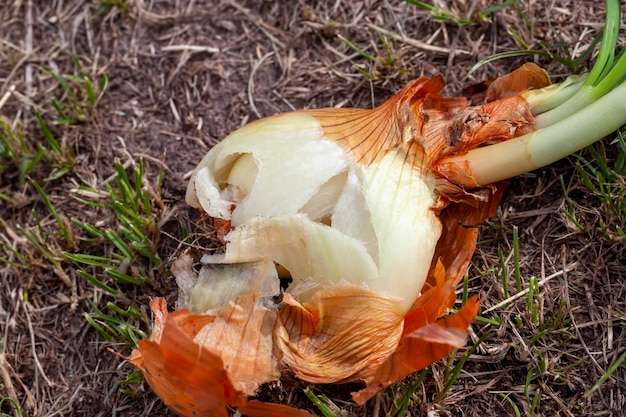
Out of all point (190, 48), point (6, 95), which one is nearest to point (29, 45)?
point (6, 95)

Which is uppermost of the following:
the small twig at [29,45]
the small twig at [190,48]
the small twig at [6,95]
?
the small twig at [190,48]

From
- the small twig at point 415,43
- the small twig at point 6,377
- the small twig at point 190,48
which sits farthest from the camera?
the small twig at point 190,48

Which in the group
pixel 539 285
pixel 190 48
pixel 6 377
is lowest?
pixel 6 377

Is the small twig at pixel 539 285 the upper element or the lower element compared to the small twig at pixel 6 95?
lower

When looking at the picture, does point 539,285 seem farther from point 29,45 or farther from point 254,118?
point 29,45

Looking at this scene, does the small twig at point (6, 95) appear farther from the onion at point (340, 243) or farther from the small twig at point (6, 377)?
the onion at point (340, 243)

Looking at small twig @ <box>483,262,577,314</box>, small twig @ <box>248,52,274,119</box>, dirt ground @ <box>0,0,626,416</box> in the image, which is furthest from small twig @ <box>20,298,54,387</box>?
small twig @ <box>483,262,577,314</box>

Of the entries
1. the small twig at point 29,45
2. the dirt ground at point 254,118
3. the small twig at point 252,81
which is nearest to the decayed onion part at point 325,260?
the dirt ground at point 254,118
